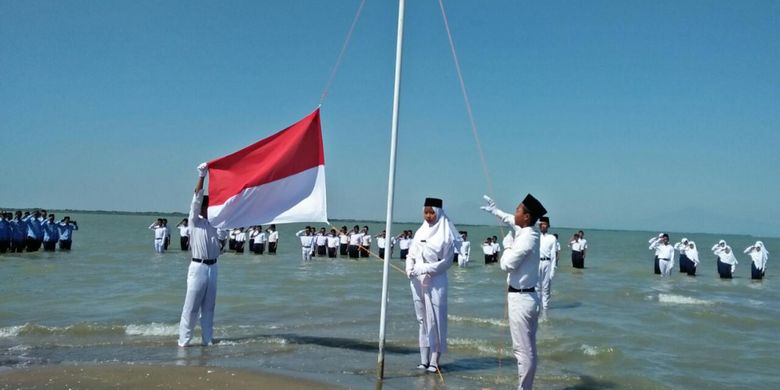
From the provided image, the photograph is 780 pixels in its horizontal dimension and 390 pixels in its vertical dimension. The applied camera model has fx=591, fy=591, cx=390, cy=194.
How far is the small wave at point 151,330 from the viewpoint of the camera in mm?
8930

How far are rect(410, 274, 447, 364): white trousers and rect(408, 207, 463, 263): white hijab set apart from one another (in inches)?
10.4

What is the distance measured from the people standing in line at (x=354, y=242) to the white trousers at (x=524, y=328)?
83.5 feet

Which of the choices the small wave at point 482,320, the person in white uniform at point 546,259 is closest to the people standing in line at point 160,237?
the small wave at point 482,320

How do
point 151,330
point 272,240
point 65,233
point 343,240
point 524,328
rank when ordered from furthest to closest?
point 343,240
point 272,240
point 65,233
point 151,330
point 524,328

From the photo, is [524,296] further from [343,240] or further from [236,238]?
[236,238]

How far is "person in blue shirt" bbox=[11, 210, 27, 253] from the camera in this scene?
24.5m

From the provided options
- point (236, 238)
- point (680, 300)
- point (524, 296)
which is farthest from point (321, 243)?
point (524, 296)

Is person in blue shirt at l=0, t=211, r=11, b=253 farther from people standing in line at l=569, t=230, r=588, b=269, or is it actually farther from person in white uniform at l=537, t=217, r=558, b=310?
people standing in line at l=569, t=230, r=588, b=269

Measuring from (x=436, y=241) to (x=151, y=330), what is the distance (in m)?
5.04

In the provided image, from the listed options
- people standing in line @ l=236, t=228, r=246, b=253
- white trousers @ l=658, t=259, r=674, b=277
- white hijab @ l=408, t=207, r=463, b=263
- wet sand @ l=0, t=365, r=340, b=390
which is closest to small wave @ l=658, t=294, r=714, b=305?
white trousers @ l=658, t=259, r=674, b=277

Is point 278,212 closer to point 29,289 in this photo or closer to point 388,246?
point 388,246

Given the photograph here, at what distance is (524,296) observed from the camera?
222 inches

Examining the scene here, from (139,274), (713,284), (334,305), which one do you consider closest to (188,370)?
(334,305)

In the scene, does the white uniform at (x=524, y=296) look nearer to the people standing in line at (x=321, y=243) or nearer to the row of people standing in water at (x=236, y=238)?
the row of people standing in water at (x=236, y=238)
